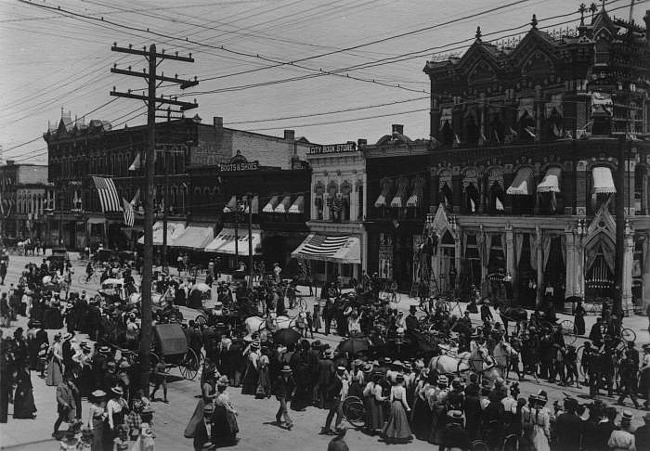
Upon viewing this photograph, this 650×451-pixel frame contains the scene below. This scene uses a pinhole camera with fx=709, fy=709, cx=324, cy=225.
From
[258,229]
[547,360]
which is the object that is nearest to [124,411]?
[547,360]

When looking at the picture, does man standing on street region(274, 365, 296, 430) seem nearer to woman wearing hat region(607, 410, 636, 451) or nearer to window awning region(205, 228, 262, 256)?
woman wearing hat region(607, 410, 636, 451)

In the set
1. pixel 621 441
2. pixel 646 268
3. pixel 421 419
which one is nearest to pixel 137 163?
pixel 646 268

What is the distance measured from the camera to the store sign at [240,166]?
172 ft

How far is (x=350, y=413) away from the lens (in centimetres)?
1702

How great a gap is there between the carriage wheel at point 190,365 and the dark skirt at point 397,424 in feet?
26.0

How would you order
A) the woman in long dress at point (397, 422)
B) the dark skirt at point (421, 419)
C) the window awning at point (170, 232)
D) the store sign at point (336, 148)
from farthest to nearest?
the window awning at point (170, 232) < the store sign at point (336, 148) < the dark skirt at point (421, 419) < the woman in long dress at point (397, 422)

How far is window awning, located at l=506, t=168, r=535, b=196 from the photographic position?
35.8 metres

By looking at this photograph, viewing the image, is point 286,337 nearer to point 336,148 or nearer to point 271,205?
point 336,148

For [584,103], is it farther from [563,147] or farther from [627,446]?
[627,446]

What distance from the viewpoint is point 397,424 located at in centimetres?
1566

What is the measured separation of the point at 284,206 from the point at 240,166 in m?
6.23

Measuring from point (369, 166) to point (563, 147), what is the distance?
13.6 meters

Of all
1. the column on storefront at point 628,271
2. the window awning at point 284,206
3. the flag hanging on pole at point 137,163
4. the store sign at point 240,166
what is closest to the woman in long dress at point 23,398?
the column on storefront at point 628,271

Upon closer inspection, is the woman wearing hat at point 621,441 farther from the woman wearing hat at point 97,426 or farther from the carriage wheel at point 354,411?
the woman wearing hat at point 97,426
